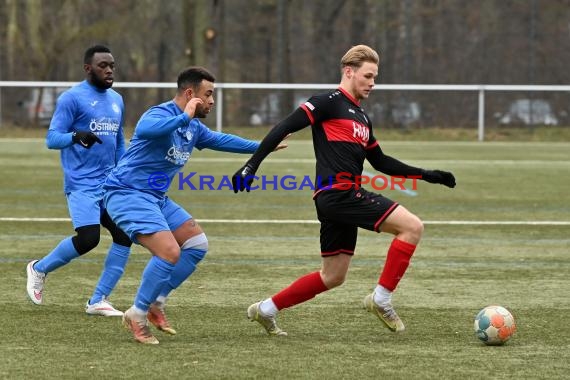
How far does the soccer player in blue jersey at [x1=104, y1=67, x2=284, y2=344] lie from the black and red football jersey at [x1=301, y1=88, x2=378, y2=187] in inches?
25.6

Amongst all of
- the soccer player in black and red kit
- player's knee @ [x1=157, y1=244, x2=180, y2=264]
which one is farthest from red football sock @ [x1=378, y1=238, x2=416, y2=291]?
player's knee @ [x1=157, y1=244, x2=180, y2=264]

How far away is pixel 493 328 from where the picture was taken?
6.89m

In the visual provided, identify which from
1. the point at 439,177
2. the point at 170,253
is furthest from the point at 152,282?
the point at 439,177

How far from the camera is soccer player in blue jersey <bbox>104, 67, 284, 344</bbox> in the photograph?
7.04 m

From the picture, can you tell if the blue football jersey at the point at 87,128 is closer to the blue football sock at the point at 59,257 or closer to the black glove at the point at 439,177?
the blue football sock at the point at 59,257

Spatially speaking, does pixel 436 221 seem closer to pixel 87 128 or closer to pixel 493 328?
pixel 87 128

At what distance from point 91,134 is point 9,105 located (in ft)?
93.4

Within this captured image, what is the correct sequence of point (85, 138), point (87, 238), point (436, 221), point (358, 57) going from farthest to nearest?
1. point (436, 221)
2. point (87, 238)
3. point (85, 138)
4. point (358, 57)

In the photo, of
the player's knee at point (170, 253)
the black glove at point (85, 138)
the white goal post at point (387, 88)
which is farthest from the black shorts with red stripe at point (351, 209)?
the white goal post at point (387, 88)

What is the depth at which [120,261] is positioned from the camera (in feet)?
27.5

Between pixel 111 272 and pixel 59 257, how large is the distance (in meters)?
0.40

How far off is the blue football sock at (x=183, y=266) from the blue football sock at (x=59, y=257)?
1199mm

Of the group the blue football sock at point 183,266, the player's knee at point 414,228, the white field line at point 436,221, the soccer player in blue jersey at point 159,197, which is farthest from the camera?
the white field line at point 436,221

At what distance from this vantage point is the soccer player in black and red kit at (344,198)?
23.4 feet
